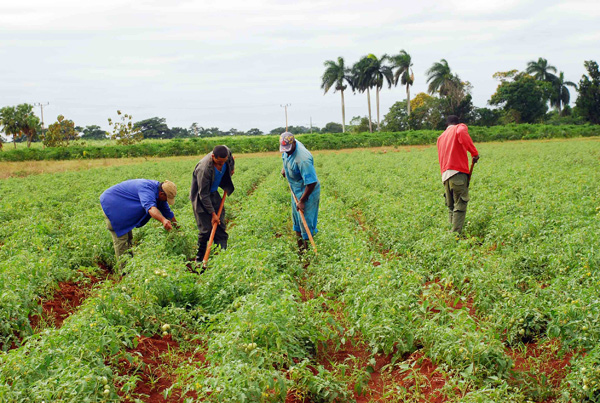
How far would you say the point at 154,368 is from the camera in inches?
165

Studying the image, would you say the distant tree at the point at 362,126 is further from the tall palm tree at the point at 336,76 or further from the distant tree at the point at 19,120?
the distant tree at the point at 19,120

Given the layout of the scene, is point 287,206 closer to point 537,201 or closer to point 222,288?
point 537,201

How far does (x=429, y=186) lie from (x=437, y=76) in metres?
49.1

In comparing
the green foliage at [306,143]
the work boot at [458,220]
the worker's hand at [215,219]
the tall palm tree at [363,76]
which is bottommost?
the work boot at [458,220]

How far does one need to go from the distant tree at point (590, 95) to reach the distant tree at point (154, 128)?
202 ft

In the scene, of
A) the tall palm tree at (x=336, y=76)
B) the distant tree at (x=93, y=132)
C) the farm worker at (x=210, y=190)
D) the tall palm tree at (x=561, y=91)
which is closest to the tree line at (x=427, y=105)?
the tall palm tree at (x=336, y=76)

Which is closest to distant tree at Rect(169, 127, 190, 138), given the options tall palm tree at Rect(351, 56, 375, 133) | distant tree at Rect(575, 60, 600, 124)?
tall palm tree at Rect(351, 56, 375, 133)

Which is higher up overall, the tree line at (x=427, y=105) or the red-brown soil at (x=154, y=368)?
the tree line at (x=427, y=105)

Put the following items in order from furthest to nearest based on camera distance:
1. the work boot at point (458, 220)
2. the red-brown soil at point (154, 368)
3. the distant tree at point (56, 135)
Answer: the distant tree at point (56, 135)
the work boot at point (458, 220)
the red-brown soil at point (154, 368)

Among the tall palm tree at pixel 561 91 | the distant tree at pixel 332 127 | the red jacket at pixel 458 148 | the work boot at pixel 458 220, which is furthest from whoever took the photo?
the distant tree at pixel 332 127

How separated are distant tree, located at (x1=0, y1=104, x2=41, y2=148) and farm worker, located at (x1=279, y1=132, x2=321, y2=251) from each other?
55995 mm

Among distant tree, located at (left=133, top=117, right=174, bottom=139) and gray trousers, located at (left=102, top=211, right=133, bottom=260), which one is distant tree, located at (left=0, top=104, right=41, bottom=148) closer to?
distant tree, located at (left=133, top=117, right=174, bottom=139)

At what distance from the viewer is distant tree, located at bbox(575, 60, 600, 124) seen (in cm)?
5141

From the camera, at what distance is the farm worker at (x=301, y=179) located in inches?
268
